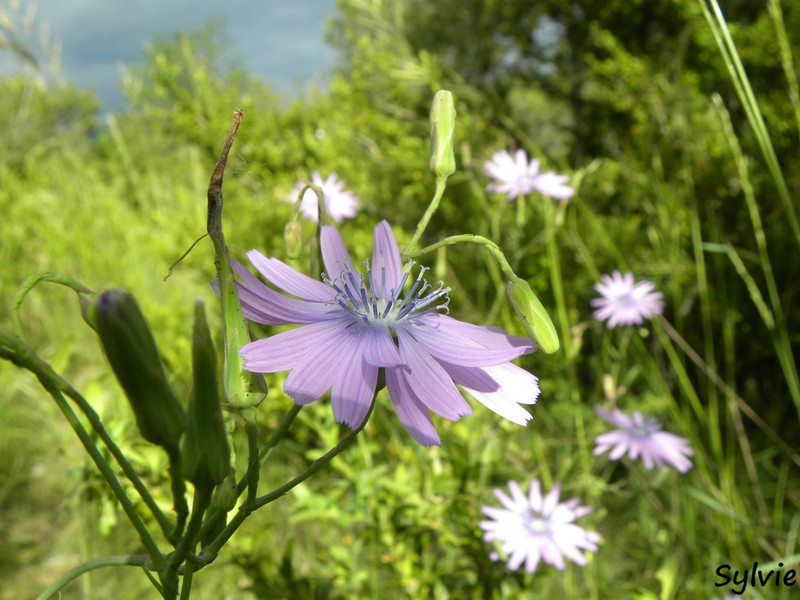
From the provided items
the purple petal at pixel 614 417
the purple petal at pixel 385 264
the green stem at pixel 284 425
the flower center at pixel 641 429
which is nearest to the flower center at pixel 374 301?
the purple petal at pixel 385 264

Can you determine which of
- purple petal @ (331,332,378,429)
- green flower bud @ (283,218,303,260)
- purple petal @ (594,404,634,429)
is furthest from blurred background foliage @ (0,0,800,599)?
purple petal @ (331,332,378,429)

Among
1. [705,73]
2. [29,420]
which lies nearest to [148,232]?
[29,420]

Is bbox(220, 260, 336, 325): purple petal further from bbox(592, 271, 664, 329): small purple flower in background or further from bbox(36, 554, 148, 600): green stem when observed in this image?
bbox(592, 271, 664, 329): small purple flower in background

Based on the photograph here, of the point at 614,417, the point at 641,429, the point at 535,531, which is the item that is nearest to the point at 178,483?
the point at 535,531

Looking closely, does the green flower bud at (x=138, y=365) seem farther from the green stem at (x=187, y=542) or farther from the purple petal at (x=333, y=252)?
the purple petal at (x=333, y=252)

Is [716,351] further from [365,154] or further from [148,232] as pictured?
[148,232]
